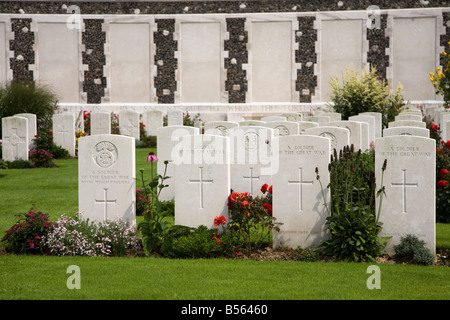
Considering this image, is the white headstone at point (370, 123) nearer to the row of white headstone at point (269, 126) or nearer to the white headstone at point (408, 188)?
the row of white headstone at point (269, 126)

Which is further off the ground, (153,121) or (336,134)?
(153,121)

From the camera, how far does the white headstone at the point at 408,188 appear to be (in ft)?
25.2

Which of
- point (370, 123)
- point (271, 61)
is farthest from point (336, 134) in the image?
point (271, 61)

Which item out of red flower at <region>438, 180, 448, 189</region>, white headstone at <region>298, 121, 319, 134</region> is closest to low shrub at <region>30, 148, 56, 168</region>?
white headstone at <region>298, 121, 319, 134</region>

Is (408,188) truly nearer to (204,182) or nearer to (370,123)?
(204,182)

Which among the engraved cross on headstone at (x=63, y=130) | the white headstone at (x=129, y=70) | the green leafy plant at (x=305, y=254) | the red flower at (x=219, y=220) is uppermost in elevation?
the white headstone at (x=129, y=70)

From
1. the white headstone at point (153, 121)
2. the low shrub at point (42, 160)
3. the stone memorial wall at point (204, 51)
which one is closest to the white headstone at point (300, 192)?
the low shrub at point (42, 160)

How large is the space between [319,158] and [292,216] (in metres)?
0.79

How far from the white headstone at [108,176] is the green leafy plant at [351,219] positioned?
2.37 meters

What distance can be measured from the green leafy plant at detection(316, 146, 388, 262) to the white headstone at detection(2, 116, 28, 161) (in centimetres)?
1046

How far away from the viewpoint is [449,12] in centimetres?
2459

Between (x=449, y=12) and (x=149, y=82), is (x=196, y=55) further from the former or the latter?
(x=449, y=12)

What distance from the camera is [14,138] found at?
648 inches

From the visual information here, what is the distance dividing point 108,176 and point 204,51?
18.1 meters
